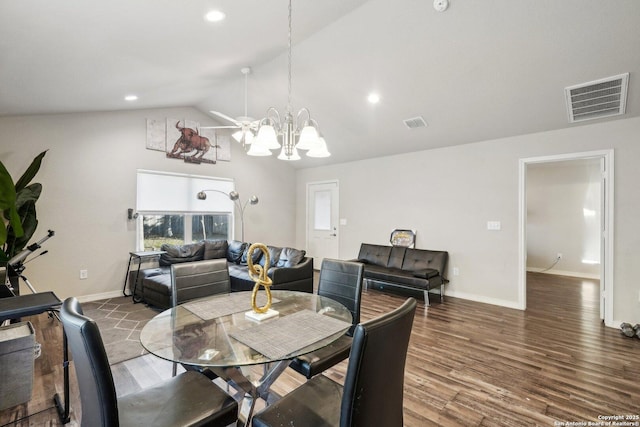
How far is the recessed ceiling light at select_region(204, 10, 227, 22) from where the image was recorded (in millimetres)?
2551

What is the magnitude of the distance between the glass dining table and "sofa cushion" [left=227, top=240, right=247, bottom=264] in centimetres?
330

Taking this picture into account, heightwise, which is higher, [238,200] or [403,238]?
[238,200]

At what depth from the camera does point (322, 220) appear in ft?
23.4

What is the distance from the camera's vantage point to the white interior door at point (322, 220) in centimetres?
686

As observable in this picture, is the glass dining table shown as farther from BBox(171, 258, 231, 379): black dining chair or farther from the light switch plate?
the light switch plate

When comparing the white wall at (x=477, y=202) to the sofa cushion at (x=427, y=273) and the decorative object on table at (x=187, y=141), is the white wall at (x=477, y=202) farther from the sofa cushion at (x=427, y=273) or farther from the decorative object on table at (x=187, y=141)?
the decorative object on table at (x=187, y=141)

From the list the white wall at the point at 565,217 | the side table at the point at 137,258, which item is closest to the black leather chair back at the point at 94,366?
the side table at the point at 137,258

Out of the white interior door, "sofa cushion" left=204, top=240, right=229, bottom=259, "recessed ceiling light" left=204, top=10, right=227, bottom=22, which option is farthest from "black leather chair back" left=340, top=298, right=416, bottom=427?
the white interior door

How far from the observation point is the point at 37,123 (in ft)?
13.7

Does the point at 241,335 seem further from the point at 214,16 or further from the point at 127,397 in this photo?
the point at 214,16

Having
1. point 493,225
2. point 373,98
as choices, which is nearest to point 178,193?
point 373,98

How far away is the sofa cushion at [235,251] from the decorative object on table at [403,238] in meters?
2.73

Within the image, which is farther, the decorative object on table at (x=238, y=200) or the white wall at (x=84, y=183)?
the decorative object on table at (x=238, y=200)

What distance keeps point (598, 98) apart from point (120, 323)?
19.8 feet
